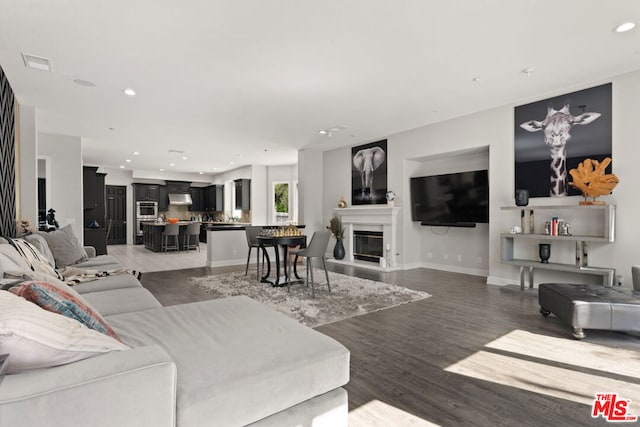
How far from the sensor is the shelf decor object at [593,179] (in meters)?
3.95

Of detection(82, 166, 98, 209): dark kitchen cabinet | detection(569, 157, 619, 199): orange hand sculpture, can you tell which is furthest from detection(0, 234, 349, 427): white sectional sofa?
detection(82, 166, 98, 209): dark kitchen cabinet

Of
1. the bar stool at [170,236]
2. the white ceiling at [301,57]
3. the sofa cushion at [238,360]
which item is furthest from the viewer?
the bar stool at [170,236]

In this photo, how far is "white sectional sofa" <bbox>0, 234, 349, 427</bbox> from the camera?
94 cm

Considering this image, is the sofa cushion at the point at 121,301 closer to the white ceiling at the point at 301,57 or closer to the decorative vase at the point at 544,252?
the white ceiling at the point at 301,57

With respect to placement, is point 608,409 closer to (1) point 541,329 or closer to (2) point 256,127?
(1) point 541,329

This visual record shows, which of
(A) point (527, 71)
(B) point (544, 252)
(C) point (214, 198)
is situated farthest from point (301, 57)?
(C) point (214, 198)

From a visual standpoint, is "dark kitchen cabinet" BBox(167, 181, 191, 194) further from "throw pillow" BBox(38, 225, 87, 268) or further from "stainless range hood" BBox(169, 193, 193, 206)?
"throw pillow" BBox(38, 225, 87, 268)

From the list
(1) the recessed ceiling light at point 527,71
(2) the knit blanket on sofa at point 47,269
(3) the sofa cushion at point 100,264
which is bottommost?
(3) the sofa cushion at point 100,264

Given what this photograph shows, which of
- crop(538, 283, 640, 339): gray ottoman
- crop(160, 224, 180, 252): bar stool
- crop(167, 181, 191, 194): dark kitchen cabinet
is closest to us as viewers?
crop(538, 283, 640, 339): gray ottoman

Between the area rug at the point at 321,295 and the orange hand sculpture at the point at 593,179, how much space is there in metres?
2.42

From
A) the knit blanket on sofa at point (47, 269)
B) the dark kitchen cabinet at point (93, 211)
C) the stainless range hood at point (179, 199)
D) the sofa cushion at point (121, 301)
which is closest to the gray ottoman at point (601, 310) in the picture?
the sofa cushion at point (121, 301)

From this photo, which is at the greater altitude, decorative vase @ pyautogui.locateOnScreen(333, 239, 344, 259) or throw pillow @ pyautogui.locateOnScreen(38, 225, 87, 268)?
throw pillow @ pyautogui.locateOnScreen(38, 225, 87, 268)

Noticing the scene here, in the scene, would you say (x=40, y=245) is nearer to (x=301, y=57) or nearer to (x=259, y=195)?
(x=301, y=57)

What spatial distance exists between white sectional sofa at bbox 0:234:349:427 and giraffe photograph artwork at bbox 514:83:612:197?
4.64 metres
